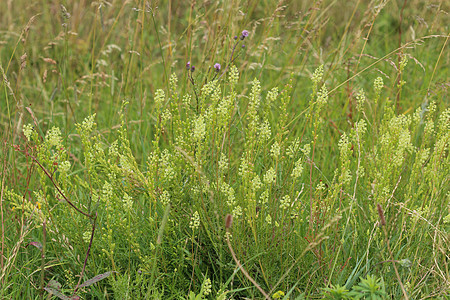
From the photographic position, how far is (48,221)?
184 cm

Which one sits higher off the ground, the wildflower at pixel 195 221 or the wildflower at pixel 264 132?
the wildflower at pixel 264 132

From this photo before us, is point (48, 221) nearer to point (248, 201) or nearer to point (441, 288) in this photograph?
point (248, 201)

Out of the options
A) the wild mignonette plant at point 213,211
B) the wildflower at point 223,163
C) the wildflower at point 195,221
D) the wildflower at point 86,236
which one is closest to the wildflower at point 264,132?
the wild mignonette plant at point 213,211

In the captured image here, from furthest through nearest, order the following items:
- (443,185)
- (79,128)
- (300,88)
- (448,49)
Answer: (448,49) → (300,88) → (443,185) → (79,128)

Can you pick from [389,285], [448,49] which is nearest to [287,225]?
[389,285]

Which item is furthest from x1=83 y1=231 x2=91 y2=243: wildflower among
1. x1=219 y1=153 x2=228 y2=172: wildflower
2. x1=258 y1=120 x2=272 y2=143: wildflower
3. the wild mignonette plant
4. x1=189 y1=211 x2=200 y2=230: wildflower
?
x1=258 y1=120 x2=272 y2=143: wildflower

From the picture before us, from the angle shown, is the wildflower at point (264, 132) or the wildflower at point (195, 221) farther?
the wildflower at point (264, 132)

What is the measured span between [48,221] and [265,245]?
0.84m

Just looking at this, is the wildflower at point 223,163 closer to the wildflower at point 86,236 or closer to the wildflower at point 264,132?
the wildflower at point 264,132

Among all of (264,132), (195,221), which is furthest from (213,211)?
(264,132)

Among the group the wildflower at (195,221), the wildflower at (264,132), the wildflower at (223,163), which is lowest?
the wildflower at (195,221)

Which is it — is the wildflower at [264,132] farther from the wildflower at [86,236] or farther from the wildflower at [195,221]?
the wildflower at [86,236]

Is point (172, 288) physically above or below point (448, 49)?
below

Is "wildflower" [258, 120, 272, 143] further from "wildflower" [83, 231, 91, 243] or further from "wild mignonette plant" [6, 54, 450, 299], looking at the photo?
"wildflower" [83, 231, 91, 243]
